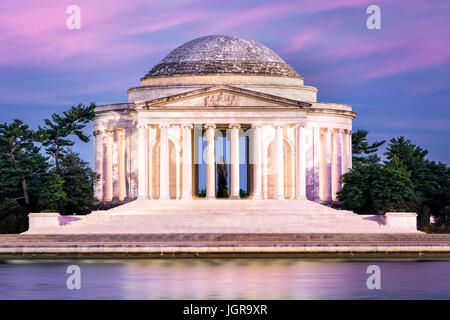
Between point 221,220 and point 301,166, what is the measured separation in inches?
664

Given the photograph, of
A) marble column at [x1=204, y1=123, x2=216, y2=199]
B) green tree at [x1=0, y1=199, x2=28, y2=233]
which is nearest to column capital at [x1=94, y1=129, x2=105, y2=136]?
marble column at [x1=204, y1=123, x2=216, y2=199]

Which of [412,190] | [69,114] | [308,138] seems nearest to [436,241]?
[412,190]

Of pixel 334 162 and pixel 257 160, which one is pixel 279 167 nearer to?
pixel 257 160

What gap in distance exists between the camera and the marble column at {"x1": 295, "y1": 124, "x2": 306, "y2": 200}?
108m

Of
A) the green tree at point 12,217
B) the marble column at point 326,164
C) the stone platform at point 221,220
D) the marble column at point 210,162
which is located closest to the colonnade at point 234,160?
the marble column at point 210,162

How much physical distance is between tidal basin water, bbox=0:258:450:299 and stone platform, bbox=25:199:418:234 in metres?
18.1

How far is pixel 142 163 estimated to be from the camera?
360ft

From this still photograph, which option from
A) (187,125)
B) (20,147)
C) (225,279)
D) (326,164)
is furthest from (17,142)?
(225,279)

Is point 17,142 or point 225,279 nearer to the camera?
point 225,279
